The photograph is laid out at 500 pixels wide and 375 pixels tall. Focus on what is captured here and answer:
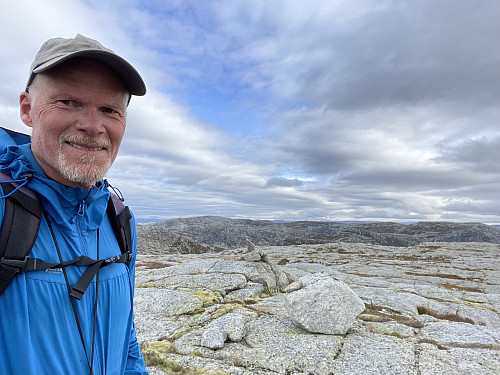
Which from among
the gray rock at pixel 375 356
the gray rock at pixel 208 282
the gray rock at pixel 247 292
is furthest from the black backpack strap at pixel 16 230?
the gray rock at pixel 208 282

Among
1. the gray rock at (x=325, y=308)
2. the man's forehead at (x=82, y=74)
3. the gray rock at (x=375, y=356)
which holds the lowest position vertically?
the gray rock at (x=375, y=356)

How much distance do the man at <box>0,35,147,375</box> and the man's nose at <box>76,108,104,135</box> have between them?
0.4 inches

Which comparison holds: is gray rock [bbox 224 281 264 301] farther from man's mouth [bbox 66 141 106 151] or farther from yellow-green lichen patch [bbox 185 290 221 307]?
man's mouth [bbox 66 141 106 151]

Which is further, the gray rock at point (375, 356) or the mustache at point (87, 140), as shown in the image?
the gray rock at point (375, 356)

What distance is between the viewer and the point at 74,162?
9.64 feet

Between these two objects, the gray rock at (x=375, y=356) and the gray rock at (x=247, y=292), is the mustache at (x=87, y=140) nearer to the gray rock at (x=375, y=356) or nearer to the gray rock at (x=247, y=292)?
the gray rock at (x=375, y=356)

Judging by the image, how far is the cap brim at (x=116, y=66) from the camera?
8.84 feet

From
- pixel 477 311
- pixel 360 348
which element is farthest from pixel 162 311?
pixel 477 311

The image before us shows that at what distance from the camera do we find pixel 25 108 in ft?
10.3

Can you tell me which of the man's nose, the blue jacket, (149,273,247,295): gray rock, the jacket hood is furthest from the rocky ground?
the man's nose

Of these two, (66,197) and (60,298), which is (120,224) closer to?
(66,197)

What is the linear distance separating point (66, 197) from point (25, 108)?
116 centimetres

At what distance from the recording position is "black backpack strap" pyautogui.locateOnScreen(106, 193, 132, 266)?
3830 mm

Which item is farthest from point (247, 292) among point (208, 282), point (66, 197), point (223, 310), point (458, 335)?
point (66, 197)
